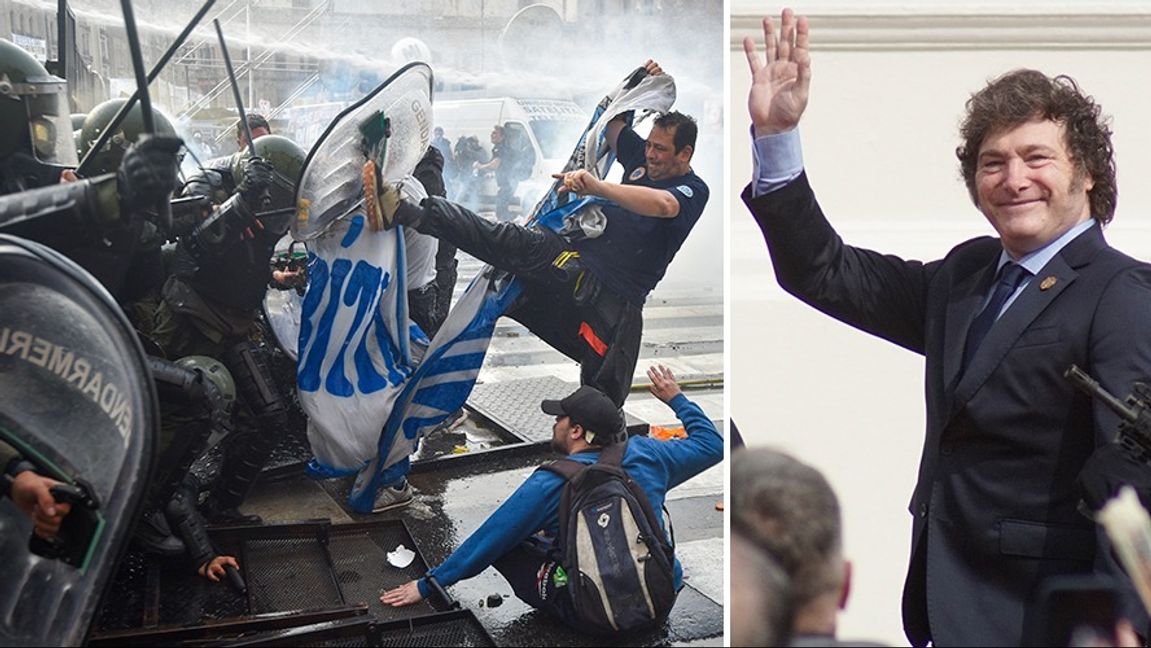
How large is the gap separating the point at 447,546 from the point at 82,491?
0.91 metres

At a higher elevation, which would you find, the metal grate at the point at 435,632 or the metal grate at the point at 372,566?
the metal grate at the point at 372,566

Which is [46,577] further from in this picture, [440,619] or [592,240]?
[592,240]

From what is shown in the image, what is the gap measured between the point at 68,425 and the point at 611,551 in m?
1.31

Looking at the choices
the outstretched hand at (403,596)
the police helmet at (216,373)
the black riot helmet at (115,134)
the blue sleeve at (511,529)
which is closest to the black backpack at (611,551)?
the blue sleeve at (511,529)

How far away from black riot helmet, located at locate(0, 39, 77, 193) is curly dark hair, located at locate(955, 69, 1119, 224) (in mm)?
2156

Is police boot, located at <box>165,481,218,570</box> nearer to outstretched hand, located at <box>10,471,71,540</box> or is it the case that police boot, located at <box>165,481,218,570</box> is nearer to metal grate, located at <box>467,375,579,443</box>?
outstretched hand, located at <box>10,471,71,540</box>

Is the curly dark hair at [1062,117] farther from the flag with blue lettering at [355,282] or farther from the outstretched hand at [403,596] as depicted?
the outstretched hand at [403,596]

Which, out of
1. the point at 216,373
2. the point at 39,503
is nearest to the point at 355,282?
the point at 216,373

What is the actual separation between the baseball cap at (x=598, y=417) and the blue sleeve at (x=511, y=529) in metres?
0.15

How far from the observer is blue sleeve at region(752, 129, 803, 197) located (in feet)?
8.29

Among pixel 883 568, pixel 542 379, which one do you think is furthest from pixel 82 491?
pixel 883 568

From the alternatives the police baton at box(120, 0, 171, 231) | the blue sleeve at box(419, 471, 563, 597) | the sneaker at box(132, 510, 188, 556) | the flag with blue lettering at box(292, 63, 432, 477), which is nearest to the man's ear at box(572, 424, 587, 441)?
the blue sleeve at box(419, 471, 563, 597)

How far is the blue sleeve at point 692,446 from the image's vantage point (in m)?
2.88

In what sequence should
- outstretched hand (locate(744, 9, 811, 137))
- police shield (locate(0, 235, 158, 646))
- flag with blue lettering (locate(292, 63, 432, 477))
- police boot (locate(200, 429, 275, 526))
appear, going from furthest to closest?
police boot (locate(200, 429, 275, 526))
flag with blue lettering (locate(292, 63, 432, 477))
outstretched hand (locate(744, 9, 811, 137))
police shield (locate(0, 235, 158, 646))
